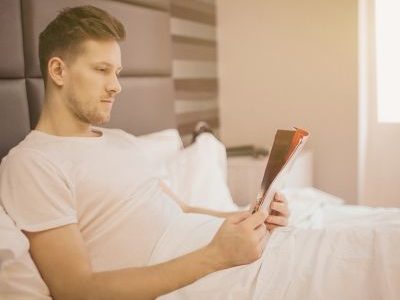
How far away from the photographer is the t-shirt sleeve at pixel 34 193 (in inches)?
37.9

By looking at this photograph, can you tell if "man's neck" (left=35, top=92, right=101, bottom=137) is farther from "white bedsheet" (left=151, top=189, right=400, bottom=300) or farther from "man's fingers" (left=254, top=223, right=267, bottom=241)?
"man's fingers" (left=254, top=223, right=267, bottom=241)

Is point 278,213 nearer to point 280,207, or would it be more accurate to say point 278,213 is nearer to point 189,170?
point 280,207

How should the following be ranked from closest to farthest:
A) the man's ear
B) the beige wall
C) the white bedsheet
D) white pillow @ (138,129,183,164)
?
the white bedsheet → the man's ear → white pillow @ (138,129,183,164) → the beige wall

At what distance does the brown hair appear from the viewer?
46.3 inches

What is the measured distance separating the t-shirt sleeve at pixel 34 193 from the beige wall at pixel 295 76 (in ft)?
6.70

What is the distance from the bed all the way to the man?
5 centimetres

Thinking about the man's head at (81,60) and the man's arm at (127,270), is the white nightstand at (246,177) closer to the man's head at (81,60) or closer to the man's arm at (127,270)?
the man's head at (81,60)

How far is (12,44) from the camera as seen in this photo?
1.27 metres

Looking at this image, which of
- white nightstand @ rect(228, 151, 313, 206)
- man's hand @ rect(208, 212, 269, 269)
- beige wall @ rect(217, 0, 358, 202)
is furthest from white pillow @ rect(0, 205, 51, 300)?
beige wall @ rect(217, 0, 358, 202)

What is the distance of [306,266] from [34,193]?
0.59 metres

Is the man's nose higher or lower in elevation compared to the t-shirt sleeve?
higher

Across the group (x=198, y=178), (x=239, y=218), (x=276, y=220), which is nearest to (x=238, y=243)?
(x=239, y=218)

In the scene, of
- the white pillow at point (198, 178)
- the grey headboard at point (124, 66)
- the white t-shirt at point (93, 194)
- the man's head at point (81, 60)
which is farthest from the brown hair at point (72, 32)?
the white pillow at point (198, 178)

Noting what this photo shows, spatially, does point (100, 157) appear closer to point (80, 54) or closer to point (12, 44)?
point (80, 54)
